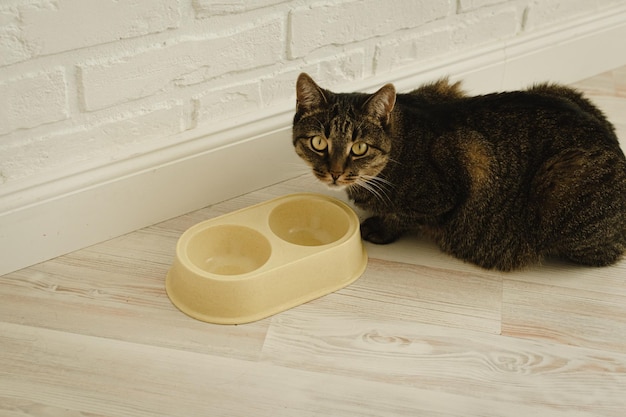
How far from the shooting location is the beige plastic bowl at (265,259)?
152 centimetres

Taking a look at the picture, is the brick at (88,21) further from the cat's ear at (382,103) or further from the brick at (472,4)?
the brick at (472,4)

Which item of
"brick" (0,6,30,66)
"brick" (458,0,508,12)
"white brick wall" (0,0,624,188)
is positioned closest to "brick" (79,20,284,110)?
"white brick wall" (0,0,624,188)

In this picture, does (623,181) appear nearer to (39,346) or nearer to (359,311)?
(359,311)

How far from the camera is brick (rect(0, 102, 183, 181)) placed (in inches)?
60.7

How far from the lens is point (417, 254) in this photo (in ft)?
5.84

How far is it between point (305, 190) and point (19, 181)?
0.71 meters

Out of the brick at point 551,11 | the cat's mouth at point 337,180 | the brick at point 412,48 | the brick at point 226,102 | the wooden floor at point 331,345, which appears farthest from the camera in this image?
the brick at point 551,11

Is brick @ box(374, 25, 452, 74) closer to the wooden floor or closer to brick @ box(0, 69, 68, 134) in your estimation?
the wooden floor

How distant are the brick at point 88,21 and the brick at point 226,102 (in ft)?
0.68

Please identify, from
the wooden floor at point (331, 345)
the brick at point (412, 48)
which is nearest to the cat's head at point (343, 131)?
the wooden floor at point (331, 345)

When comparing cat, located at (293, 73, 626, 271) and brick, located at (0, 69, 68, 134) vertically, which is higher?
brick, located at (0, 69, 68, 134)

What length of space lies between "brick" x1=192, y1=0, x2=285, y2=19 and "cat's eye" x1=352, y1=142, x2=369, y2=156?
40 cm

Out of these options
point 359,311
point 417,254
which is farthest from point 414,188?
point 359,311

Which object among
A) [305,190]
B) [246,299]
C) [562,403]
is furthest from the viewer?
[305,190]
